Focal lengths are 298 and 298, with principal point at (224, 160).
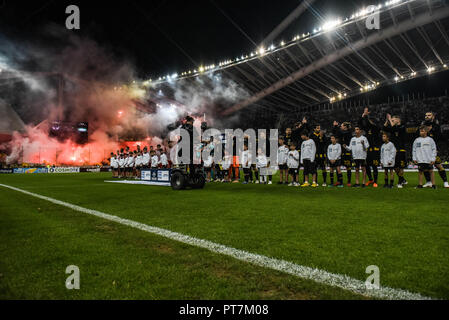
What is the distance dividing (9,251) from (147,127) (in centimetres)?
4988

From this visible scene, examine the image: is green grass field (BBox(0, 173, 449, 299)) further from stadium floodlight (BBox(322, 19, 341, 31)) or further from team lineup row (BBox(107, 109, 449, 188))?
stadium floodlight (BBox(322, 19, 341, 31))

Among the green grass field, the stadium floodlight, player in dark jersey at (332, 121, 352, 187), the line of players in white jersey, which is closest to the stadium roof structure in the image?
the stadium floodlight

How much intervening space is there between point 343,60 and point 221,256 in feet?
122

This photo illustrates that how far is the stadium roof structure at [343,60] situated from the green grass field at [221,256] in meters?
27.7

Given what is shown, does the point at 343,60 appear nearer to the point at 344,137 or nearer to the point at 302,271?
the point at 344,137

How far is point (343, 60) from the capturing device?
34812 millimetres

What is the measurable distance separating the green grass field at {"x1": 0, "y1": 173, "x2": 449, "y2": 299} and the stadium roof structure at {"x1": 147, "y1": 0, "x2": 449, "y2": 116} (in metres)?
27.7

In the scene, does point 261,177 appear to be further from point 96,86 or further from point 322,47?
point 96,86

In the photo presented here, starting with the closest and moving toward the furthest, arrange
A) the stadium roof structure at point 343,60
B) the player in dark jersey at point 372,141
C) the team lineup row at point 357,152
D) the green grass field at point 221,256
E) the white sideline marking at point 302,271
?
the white sideline marking at point 302,271 → the green grass field at point 221,256 → the team lineup row at point 357,152 → the player in dark jersey at point 372,141 → the stadium roof structure at point 343,60

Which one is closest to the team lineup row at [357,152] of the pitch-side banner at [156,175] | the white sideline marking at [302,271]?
the pitch-side banner at [156,175]

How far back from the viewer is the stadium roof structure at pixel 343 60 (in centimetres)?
2655

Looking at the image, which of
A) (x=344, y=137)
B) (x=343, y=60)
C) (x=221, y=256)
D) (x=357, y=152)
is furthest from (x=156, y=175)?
(x=343, y=60)

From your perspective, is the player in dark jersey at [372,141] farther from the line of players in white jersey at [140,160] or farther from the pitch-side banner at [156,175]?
the line of players in white jersey at [140,160]

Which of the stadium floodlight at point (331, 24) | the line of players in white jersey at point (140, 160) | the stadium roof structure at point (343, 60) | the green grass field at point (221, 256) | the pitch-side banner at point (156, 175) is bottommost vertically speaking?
the green grass field at point (221, 256)
